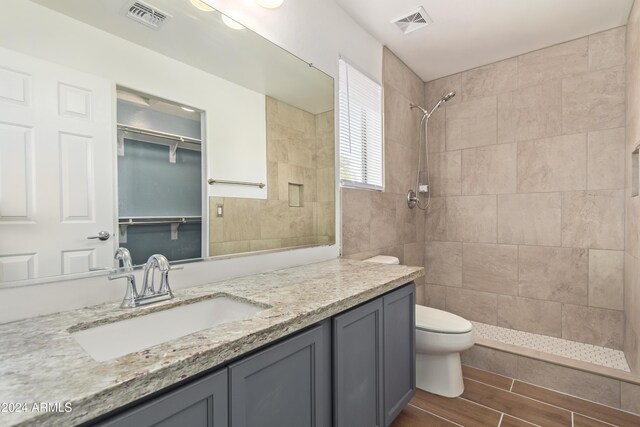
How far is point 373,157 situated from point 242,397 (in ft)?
6.39

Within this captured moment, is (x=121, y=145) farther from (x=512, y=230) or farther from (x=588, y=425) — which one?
(x=512, y=230)

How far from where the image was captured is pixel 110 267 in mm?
1075

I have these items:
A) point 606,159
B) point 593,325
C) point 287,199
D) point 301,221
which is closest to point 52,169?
point 287,199

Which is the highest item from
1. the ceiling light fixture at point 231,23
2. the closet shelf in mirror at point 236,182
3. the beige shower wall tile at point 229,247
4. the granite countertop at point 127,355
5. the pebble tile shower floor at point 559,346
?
the ceiling light fixture at point 231,23

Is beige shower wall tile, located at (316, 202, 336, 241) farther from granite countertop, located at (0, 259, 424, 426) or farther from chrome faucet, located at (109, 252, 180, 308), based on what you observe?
chrome faucet, located at (109, 252, 180, 308)

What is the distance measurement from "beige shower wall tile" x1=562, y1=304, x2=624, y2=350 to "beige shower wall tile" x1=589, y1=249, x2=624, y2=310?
62mm

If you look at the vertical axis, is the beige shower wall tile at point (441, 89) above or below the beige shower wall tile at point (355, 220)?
above

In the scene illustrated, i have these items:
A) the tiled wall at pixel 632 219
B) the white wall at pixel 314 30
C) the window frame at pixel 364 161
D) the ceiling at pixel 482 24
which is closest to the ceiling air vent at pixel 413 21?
the ceiling at pixel 482 24

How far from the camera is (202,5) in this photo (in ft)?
4.46

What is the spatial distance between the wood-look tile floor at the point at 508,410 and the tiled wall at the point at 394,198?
1.01 m

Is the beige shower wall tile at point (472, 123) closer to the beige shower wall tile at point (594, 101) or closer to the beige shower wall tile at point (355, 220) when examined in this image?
the beige shower wall tile at point (594, 101)

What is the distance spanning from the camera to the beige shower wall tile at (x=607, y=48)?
88.5 inches

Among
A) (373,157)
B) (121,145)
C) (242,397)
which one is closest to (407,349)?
(242,397)

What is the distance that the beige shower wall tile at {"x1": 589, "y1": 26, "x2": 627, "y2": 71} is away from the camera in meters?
2.25
